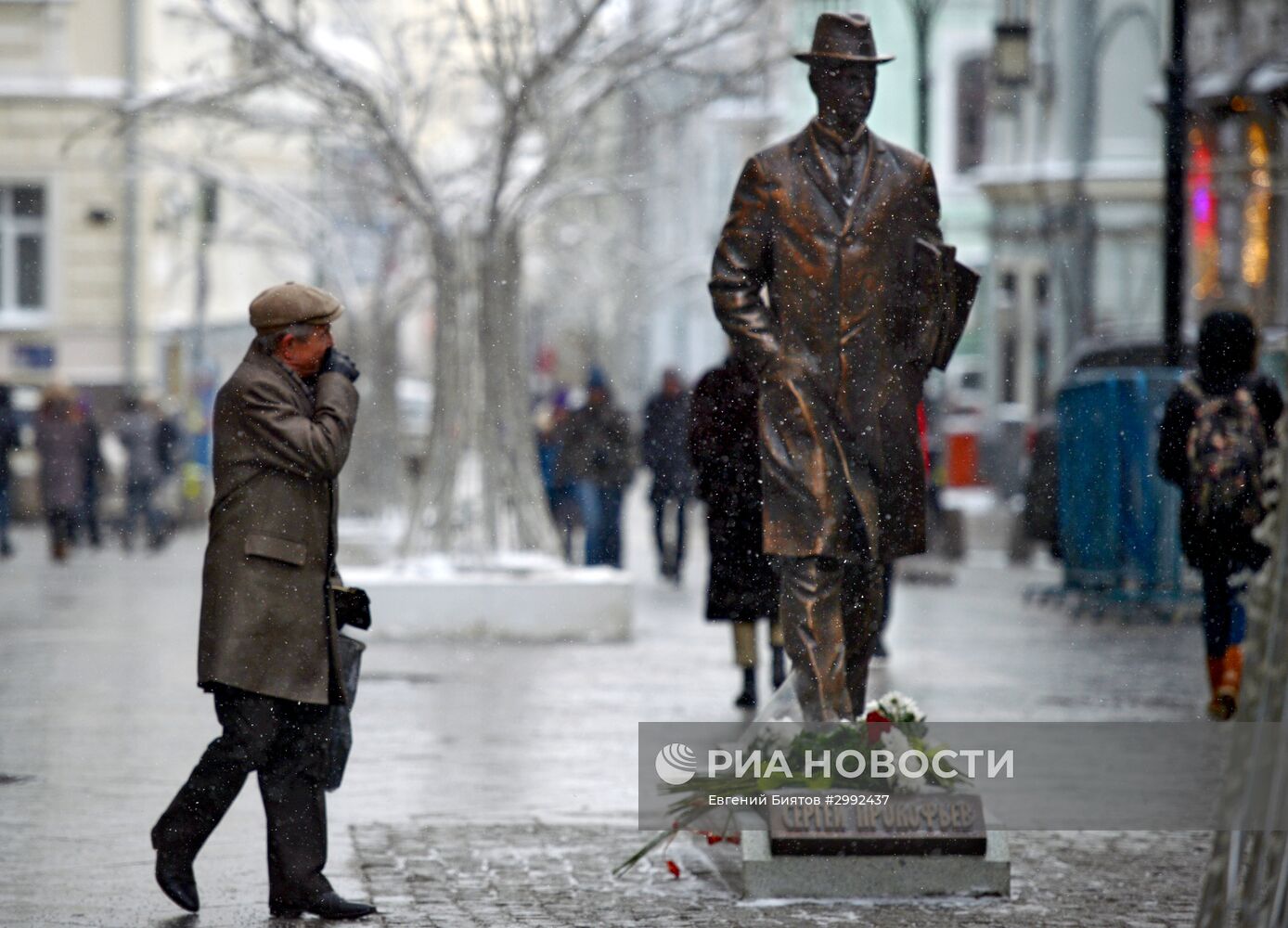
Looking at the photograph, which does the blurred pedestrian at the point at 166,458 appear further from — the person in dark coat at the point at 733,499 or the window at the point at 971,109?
the window at the point at 971,109

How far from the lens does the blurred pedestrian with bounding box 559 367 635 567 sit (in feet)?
66.0

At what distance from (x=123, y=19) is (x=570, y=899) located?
98.5ft

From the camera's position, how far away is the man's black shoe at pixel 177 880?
6684 millimetres

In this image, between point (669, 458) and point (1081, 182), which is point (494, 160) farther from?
point (1081, 182)

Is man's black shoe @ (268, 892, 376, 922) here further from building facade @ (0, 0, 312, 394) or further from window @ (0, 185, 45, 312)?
window @ (0, 185, 45, 312)

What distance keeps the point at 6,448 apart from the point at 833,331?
1810 centimetres

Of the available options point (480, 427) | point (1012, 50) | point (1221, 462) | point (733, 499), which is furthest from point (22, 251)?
point (1221, 462)

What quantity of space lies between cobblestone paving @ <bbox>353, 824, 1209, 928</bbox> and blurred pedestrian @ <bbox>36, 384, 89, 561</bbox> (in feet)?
54.7

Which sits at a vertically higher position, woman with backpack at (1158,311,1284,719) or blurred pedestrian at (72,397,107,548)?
woman with backpack at (1158,311,1284,719)

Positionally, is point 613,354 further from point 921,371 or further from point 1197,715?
point 921,371

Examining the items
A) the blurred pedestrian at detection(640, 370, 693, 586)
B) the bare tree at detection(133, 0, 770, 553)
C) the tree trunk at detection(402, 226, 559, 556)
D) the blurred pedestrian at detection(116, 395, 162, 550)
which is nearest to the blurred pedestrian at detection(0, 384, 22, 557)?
the blurred pedestrian at detection(116, 395, 162, 550)

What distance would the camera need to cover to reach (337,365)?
22.9 feet

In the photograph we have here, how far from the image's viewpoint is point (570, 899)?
7.02 meters

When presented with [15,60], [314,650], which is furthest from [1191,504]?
[15,60]
